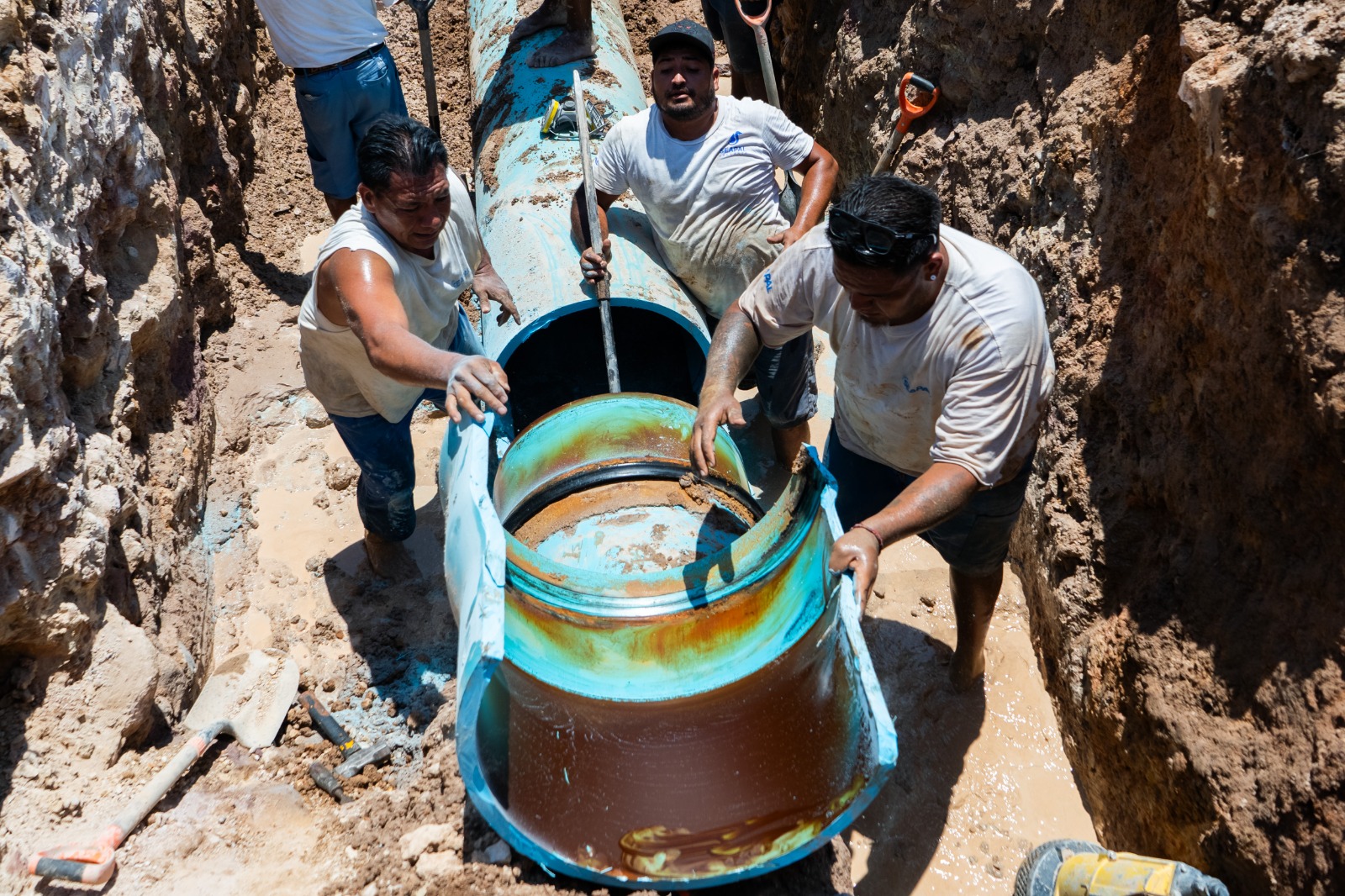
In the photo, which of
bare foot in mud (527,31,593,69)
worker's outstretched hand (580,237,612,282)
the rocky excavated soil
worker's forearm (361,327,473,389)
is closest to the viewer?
the rocky excavated soil

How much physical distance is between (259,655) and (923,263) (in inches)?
103

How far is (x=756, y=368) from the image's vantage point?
391 centimetres

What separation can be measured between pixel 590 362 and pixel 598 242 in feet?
2.78

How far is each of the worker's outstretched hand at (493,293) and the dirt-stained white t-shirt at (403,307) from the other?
88 mm

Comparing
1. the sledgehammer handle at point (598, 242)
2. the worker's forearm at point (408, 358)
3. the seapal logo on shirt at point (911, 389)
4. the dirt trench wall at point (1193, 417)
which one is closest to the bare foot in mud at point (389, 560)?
the sledgehammer handle at point (598, 242)

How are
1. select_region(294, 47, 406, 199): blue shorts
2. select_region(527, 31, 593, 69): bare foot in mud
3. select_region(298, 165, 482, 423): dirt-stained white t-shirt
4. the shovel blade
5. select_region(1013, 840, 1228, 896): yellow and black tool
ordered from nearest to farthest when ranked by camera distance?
1. select_region(1013, 840, 1228, 896): yellow and black tool
2. select_region(298, 165, 482, 423): dirt-stained white t-shirt
3. the shovel blade
4. select_region(294, 47, 406, 199): blue shorts
5. select_region(527, 31, 593, 69): bare foot in mud

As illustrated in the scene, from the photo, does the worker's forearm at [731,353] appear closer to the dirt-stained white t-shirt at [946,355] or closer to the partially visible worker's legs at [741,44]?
the dirt-stained white t-shirt at [946,355]

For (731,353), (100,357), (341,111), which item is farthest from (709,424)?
(341,111)

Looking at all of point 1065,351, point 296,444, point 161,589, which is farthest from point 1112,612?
point 296,444

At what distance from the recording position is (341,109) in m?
4.58

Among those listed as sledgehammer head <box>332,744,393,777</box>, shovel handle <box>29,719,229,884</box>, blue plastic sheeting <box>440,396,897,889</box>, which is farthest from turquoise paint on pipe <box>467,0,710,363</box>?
shovel handle <box>29,719,229,884</box>

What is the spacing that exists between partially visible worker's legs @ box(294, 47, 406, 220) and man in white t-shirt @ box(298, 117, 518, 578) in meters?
1.66

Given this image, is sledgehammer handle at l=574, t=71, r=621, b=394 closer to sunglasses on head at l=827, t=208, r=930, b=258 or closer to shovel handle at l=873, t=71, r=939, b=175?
sunglasses on head at l=827, t=208, r=930, b=258

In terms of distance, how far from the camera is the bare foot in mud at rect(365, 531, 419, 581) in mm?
3715
